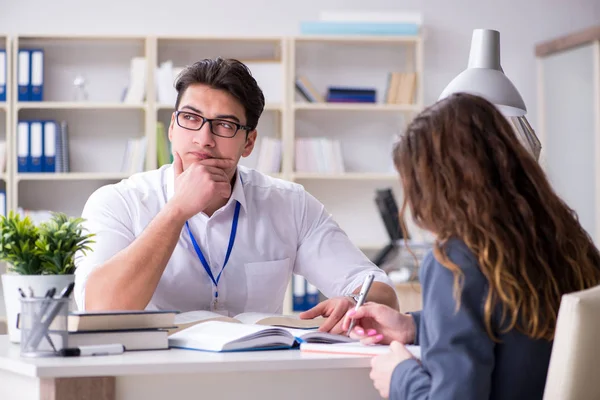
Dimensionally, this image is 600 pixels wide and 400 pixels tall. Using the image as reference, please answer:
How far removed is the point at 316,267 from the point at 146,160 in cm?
262

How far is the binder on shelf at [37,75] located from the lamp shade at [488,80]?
3095 millimetres

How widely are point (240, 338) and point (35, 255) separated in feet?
1.31

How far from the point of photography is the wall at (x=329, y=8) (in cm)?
497

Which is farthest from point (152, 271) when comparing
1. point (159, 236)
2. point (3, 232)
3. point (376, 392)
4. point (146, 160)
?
point (146, 160)

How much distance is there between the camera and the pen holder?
143 cm

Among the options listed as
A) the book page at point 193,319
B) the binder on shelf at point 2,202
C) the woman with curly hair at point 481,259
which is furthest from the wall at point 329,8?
the woman with curly hair at point 481,259

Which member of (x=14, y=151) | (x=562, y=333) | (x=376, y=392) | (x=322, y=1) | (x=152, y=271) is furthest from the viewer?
(x=322, y=1)

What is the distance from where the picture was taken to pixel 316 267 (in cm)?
238

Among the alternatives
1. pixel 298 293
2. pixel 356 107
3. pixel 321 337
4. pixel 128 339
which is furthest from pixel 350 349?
pixel 356 107

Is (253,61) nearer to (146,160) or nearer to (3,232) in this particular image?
(146,160)

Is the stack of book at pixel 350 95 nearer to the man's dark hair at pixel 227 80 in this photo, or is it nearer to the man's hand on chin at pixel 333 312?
the man's dark hair at pixel 227 80

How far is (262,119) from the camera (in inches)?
202

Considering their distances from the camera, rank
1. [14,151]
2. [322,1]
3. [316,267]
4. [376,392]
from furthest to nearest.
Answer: [322,1] → [14,151] → [316,267] → [376,392]

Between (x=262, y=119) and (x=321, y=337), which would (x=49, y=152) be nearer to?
(x=262, y=119)
